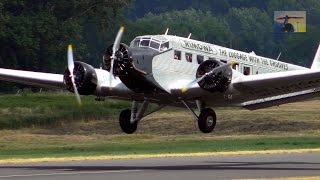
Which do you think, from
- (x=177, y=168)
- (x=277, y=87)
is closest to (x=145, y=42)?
(x=277, y=87)

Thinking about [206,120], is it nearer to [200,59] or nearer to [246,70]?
[200,59]

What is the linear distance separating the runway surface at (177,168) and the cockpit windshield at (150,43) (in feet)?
17.7

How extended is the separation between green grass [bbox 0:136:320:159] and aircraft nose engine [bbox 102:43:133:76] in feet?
22.6

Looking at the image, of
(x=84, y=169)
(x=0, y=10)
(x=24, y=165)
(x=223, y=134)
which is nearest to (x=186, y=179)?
(x=84, y=169)

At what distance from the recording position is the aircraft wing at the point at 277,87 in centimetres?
5216

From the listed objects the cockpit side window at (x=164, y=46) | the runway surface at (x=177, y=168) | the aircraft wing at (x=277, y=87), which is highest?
the cockpit side window at (x=164, y=46)

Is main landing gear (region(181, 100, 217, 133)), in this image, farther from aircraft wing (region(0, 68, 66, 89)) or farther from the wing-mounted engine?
aircraft wing (region(0, 68, 66, 89))

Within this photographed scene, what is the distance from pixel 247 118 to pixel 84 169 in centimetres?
4263

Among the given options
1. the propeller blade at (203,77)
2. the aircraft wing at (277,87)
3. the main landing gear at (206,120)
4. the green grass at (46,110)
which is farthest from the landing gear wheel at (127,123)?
the green grass at (46,110)

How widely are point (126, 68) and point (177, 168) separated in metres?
8.97

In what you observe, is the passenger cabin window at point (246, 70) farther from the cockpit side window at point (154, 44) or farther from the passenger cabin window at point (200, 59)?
the cockpit side window at point (154, 44)

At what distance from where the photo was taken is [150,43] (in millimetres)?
52406

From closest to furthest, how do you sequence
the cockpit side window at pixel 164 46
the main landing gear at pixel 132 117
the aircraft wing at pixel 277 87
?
the aircraft wing at pixel 277 87 < the cockpit side window at pixel 164 46 < the main landing gear at pixel 132 117

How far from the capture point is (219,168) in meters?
42.5
